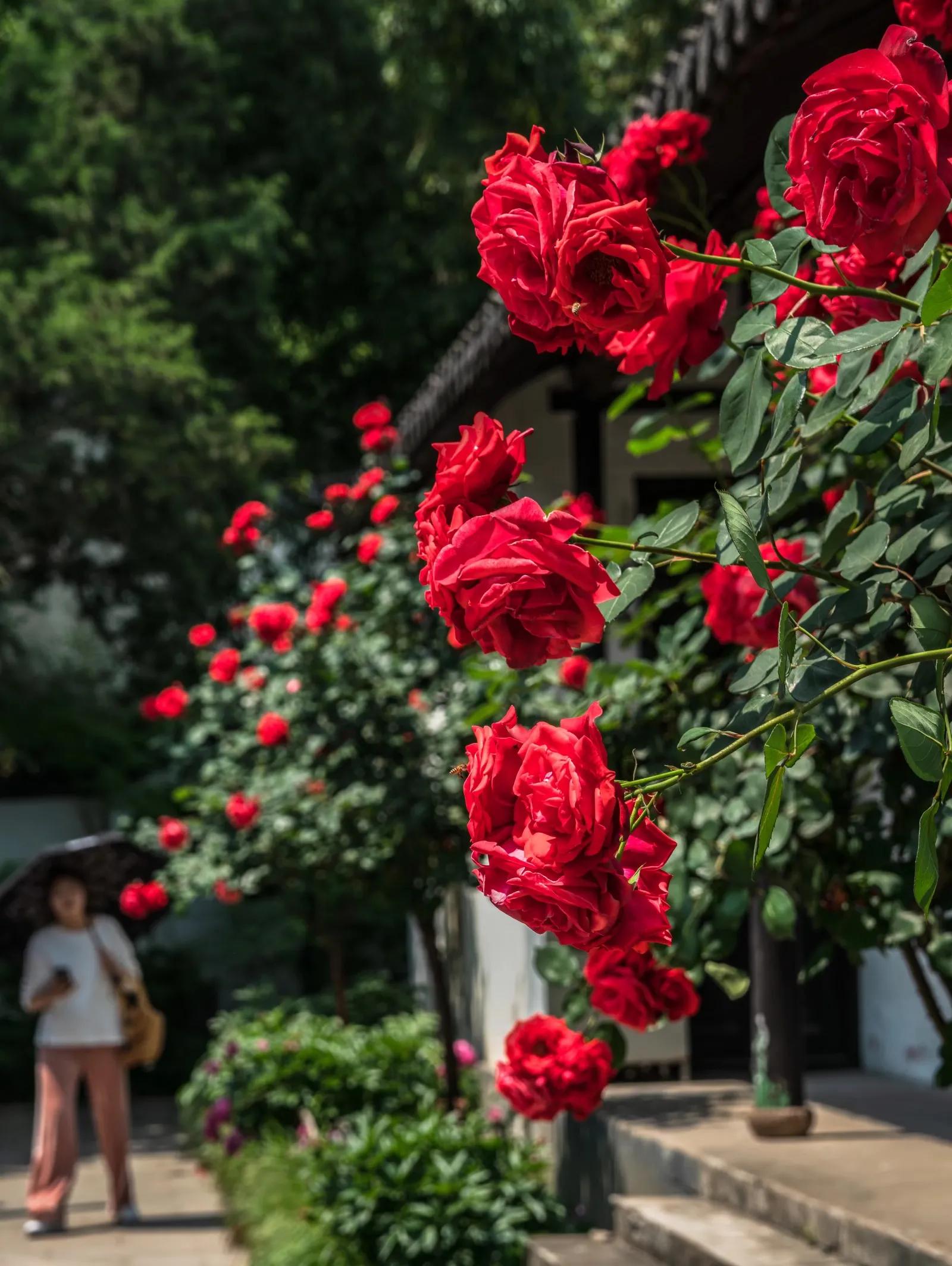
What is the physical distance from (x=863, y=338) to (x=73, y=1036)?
806 cm

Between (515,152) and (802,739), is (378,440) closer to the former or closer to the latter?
(515,152)

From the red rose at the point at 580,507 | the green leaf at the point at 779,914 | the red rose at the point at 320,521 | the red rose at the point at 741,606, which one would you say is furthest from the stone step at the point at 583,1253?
the red rose at the point at 741,606

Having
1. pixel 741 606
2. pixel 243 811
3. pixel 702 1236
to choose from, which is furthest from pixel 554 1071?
pixel 243 811

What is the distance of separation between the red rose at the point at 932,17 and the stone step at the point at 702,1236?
3.26 m

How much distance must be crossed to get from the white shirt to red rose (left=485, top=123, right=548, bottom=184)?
305 inches

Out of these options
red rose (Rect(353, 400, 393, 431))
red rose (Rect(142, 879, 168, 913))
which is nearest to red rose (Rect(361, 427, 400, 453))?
red rose (Rect(353, 400, 393, 431))

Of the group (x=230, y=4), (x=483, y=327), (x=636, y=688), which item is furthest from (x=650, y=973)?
(x=230, y=4)

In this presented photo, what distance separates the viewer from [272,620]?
7.15 m

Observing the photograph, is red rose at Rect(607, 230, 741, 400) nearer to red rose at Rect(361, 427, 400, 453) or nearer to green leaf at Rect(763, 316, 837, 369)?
green leaf at Rect(763, 316, 837, 369)

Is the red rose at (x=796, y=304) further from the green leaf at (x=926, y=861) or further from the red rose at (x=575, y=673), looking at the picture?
the red rose at (x=575, y=673)

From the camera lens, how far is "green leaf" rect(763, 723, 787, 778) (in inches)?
58.4

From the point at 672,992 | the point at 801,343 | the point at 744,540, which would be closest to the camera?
the point at 744,540

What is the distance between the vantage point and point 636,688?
3.32m

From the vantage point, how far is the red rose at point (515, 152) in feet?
5.70
